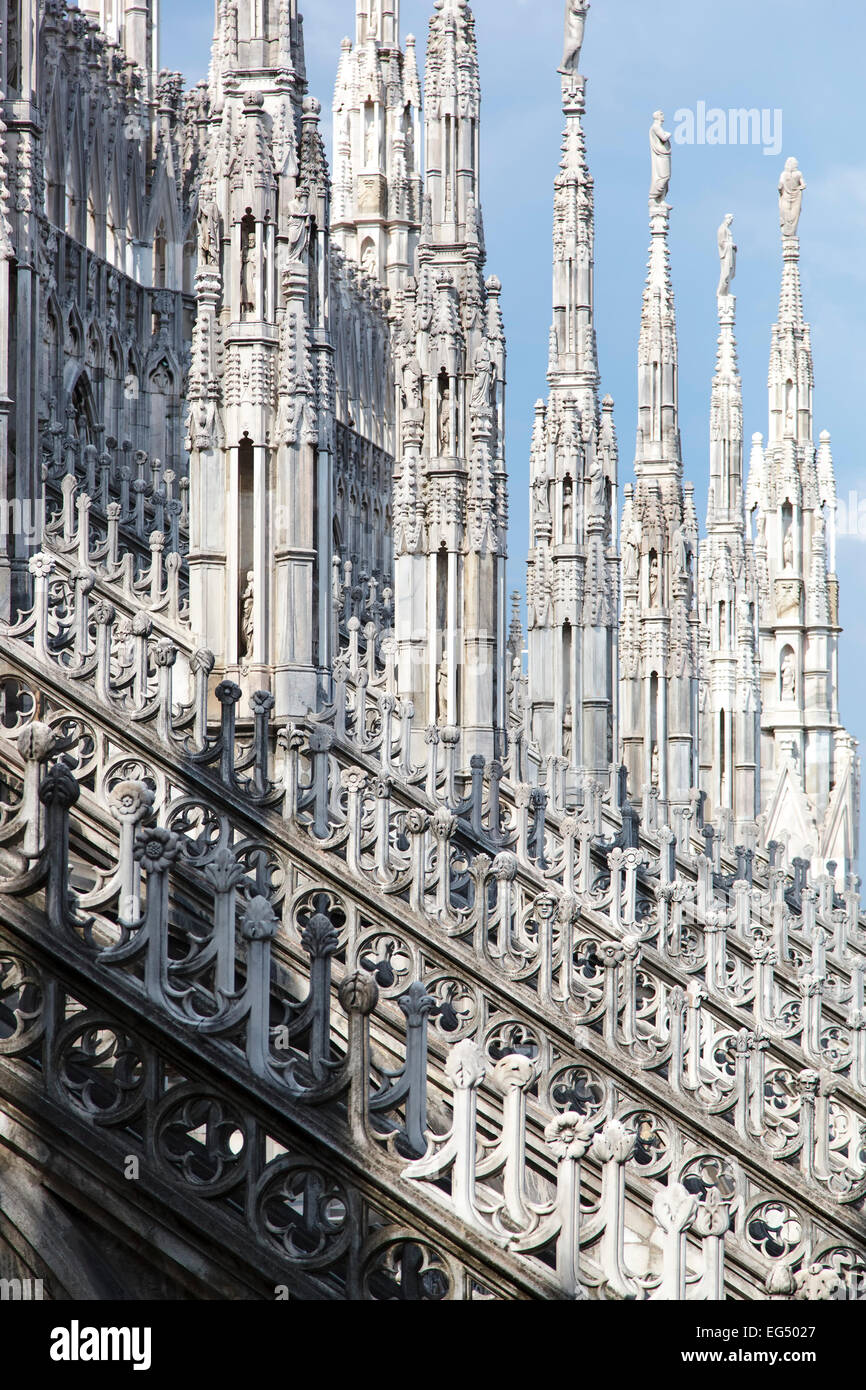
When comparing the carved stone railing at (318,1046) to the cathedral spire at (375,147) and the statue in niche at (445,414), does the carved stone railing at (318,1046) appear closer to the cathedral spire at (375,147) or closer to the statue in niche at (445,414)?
→ the statue in niche at (445,414)

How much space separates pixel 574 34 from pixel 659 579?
27.1 feet

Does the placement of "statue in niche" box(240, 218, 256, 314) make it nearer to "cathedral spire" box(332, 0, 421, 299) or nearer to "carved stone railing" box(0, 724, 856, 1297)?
"carved stone railing" box(0, 724, 856, 1297)

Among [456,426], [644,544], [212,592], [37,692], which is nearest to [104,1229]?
[37,692]

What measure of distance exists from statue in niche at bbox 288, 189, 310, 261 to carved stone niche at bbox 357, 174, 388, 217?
25019 mm

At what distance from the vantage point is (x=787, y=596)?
39938 millimetres

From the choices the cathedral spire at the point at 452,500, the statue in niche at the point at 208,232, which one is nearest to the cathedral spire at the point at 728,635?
the cathedral spire at the point at 452,500

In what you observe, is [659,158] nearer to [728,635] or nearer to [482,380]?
[728,635]

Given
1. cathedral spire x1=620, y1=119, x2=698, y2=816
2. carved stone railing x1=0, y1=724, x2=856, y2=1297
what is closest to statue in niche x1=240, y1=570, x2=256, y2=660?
carved stone railing x1=0, y1=724, x2=856, y2=1297

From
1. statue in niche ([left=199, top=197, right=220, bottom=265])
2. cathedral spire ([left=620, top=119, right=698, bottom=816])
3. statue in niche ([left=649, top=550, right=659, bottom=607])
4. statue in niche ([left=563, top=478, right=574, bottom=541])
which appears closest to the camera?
statue in niche ([left=199, top=197, right=220, bottom=265])

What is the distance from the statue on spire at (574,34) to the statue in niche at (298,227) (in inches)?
528

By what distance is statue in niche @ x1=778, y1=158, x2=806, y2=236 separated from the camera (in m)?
40.2

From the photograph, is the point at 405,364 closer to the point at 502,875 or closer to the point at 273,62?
the point at 273,62

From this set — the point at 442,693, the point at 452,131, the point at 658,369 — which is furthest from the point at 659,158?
the point at 442,693
